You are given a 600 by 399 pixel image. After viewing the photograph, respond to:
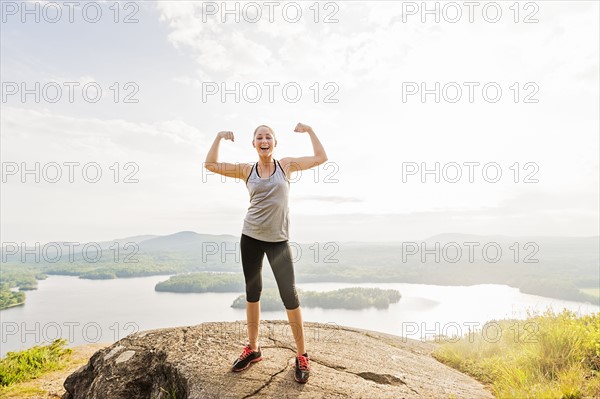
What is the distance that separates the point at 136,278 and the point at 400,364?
50.7 meters

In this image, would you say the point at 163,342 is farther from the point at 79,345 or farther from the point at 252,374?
the point at 79,345

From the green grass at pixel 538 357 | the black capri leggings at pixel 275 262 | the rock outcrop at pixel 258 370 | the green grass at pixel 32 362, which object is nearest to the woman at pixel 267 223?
the black capri leggings at pixel 275 262

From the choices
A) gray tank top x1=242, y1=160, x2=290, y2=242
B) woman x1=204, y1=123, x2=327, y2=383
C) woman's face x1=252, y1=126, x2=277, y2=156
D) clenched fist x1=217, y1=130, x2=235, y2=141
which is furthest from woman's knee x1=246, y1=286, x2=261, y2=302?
clenched fist x1=217, y1=130, x2=235, y2=141

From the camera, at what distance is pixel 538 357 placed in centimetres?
426

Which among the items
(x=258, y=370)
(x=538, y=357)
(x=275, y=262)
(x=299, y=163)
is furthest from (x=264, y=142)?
(x=538, y=357)

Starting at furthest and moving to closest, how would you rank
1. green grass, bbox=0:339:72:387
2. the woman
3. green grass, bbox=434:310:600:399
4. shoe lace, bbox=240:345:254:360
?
green grass, bbox=0:339:72:387
shoe lace, bbox=240:345:254:360
the woman
green grass, bbox=434:310:600:399

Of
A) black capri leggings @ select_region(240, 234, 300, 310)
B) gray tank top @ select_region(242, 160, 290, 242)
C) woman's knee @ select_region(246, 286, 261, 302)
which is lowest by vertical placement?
woman's knee @ select_region(246, 286, 261, 302)

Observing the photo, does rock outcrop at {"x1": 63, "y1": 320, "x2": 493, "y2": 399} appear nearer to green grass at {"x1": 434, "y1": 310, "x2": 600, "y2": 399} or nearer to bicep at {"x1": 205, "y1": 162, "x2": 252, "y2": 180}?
green grass at {"x1": 434, "y1": 310, "x2": 600, "y2": 399}

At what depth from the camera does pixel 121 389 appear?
4.10 m

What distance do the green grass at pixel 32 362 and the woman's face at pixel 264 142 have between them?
19.0 feet

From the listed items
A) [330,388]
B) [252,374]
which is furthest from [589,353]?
[252,374]

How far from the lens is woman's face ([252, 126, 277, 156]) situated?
12.0ft

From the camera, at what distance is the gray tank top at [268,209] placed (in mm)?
Answer: 3480

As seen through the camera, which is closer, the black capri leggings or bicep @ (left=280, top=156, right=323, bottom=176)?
the black capri leggings
